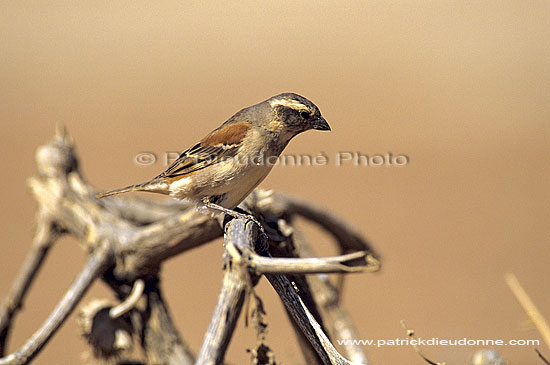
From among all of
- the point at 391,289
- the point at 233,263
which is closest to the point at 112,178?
the point at 391,289

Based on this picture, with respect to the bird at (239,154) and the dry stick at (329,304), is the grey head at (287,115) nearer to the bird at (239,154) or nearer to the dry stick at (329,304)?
the bird at (239,154)

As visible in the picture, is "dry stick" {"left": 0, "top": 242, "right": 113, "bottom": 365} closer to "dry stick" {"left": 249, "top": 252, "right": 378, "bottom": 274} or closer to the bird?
the bird

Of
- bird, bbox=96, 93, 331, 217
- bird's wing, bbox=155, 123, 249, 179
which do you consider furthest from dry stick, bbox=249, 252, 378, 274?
bird's wing, bbox=155, 123, 249, 179

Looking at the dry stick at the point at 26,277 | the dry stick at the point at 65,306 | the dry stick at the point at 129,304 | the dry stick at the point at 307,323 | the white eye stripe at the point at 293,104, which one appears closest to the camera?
the dry stick at the point at 307,323

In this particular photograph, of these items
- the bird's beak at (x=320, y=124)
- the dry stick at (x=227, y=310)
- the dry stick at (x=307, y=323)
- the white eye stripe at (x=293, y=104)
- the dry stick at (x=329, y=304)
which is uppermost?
the white eye stripe at (x=293, y=104)

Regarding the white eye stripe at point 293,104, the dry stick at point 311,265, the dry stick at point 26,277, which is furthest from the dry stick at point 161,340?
the dry stick at point 311,265

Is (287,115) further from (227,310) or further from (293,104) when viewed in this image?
(227,310)

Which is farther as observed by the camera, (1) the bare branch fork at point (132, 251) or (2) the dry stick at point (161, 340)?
(2) the dry stick at point (161, 340)
